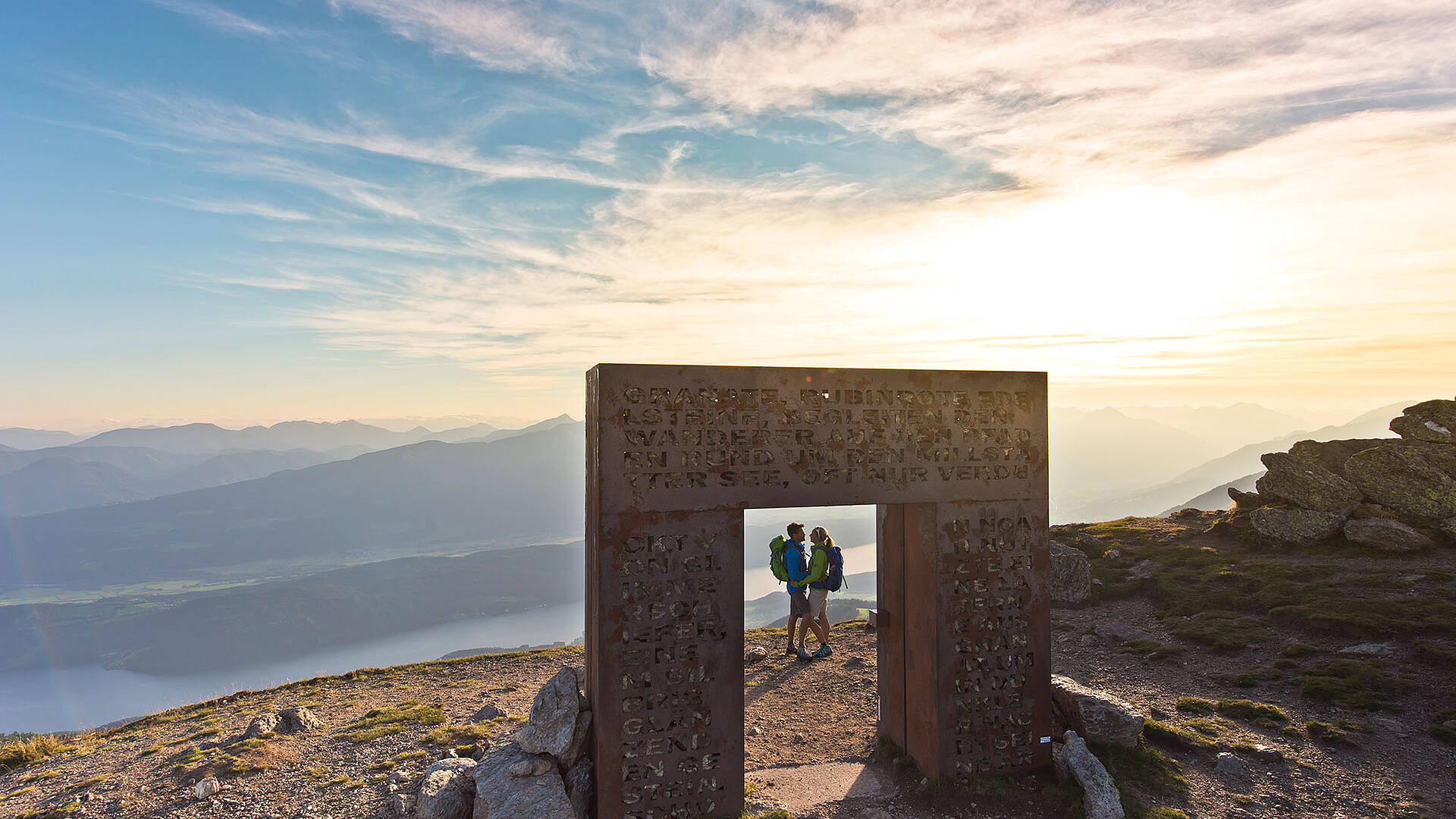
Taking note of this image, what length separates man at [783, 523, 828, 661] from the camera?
14102 mm

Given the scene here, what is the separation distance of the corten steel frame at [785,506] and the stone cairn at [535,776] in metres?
0.31

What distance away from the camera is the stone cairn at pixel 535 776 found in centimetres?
844

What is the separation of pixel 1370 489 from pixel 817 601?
1822 centimetres

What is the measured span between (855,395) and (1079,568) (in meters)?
14.1

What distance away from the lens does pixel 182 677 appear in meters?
152

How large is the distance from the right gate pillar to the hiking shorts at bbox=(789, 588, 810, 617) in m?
4.69

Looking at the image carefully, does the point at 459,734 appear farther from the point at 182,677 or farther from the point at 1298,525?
the point at 182,677

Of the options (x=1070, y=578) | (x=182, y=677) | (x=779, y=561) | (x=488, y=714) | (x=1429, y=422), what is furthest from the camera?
(x=182, y=677)

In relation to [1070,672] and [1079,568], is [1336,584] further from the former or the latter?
[1070,672]

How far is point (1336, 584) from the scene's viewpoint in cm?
1689

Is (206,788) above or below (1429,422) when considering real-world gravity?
below

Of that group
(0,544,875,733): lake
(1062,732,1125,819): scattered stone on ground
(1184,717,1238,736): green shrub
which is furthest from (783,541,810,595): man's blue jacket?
(0,544,875,733): lake

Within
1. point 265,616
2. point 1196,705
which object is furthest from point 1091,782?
point 265,616

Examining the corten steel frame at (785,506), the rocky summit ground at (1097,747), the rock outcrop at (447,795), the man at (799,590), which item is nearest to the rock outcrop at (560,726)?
the corten steel frame at (785,506)
